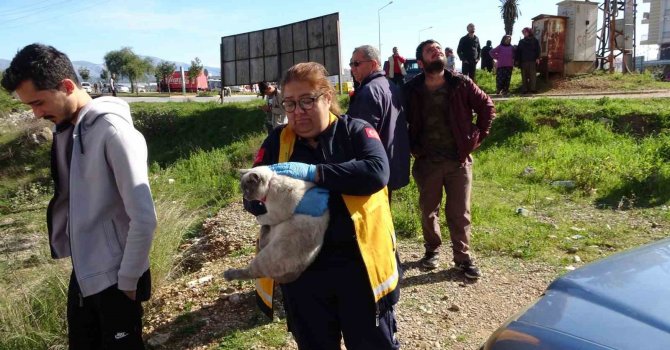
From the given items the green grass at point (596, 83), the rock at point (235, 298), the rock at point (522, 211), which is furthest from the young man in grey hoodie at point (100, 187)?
the green grass at point (596, 83)

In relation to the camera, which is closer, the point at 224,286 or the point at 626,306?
the point at 626,306

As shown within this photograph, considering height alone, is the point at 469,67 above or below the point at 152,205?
above

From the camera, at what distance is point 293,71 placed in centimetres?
212

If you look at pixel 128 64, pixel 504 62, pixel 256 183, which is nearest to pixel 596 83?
pixel 504 62

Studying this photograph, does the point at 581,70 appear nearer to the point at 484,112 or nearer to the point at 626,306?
the point at 484,112

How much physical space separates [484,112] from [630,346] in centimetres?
280

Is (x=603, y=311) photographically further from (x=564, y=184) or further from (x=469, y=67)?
(x=469, y=67)

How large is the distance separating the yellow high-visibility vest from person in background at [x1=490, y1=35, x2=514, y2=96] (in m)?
12.0

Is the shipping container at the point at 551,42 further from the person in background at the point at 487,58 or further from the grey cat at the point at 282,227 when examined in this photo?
the grey cat at the point at 282,227

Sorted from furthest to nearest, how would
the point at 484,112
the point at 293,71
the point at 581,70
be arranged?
the point at 581,70 → the point at 484,112 → the point at 293,71

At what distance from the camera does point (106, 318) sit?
7.53 feet

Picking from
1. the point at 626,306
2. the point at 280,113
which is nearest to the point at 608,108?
the point at 280,113

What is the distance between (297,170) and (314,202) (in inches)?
5.7

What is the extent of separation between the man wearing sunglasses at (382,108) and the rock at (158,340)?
2020 mm
